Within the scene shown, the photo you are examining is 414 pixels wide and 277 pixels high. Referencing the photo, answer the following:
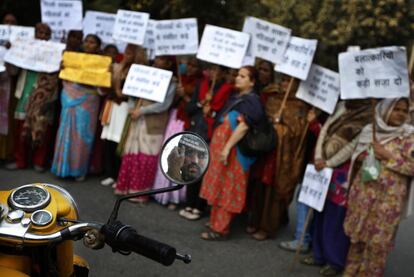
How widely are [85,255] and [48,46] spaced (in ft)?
8.64

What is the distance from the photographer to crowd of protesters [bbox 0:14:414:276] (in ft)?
12.4

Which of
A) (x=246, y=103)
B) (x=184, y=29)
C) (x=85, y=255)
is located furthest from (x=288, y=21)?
(x=85, y=255)

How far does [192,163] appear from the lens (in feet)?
5.82

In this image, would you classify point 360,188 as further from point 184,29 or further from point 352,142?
point 184,29

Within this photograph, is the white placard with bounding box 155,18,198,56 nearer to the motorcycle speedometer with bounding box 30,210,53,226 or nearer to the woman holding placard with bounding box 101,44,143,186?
the woman holding placard with bounding box 101,44,143,186

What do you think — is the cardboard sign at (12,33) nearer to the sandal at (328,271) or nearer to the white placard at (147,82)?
the white placard at (147,82)

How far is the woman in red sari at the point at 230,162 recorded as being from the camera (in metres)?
4.46

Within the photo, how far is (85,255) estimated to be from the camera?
4125 mm

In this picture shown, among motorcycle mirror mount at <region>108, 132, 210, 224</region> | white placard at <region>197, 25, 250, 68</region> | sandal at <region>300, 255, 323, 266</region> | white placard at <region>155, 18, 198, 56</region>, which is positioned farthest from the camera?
white placard at <region>155, 18, 198, 56</region>

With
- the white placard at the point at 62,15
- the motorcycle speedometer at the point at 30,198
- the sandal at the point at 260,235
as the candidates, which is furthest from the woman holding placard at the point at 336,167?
the white placard at the point at 62,15

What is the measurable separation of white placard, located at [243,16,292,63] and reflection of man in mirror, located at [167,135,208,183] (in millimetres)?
3137

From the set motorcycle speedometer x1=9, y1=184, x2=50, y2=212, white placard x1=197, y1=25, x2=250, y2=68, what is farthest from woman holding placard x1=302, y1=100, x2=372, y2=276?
motorcycle speedometer x1=9, y1=184, x2=50, y2=212

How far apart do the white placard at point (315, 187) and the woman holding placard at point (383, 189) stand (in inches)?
9.9

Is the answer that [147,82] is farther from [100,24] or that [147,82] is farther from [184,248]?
[184,248]
